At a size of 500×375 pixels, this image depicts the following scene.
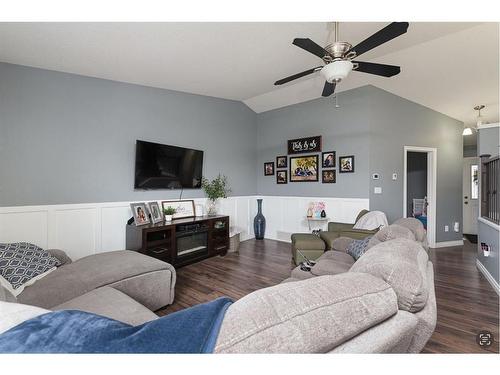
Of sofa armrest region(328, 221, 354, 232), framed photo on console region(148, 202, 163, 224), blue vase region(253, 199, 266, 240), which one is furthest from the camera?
blue vase region(253, 199, 266, 240)

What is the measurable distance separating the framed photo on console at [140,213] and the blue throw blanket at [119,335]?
2.88 m

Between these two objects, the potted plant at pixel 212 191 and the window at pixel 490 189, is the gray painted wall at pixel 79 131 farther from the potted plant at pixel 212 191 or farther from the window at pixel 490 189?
the window at pixel 490 189

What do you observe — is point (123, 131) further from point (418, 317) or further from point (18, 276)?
point (418, 317)

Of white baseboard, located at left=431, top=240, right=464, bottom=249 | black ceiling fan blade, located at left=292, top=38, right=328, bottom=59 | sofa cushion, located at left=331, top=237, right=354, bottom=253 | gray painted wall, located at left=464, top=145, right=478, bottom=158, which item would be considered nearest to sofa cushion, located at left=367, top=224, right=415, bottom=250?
sofa cushion, located at left=331, top=237, right=354, bottom=253

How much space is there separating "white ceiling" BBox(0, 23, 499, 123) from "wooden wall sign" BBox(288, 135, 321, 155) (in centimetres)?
95

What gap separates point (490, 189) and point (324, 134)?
95.5 inches

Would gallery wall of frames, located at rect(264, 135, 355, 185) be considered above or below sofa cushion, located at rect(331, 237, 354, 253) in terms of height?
above

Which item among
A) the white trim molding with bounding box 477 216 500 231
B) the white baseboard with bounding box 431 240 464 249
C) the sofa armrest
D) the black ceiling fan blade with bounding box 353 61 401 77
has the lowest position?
the white baseboard with bounding box 431 240 464 249

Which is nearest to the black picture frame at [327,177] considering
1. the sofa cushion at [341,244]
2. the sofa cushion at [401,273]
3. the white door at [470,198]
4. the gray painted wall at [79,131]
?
the sofa cushion at [341,244]

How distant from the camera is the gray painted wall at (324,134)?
3.93 meters

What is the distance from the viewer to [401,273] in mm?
816

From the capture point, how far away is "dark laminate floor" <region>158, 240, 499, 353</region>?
6.14ft

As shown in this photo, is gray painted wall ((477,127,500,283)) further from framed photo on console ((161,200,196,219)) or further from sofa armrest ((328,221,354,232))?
framed photo on console ((161,200,196,219))

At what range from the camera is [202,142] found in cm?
441
